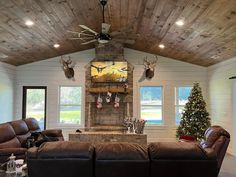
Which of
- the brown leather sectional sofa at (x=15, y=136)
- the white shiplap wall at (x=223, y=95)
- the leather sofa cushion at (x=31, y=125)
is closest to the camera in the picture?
the brown leather sectional sofa at (x=15, y=136)

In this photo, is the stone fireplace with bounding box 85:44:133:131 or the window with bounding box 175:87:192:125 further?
the window with bounding box 175:87:192:125

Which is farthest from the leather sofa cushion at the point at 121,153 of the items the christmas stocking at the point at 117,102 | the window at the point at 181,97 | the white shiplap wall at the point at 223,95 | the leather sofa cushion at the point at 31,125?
the window at the point at 181,97

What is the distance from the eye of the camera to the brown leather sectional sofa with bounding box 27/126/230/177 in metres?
2.10

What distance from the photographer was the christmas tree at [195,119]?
303 inches

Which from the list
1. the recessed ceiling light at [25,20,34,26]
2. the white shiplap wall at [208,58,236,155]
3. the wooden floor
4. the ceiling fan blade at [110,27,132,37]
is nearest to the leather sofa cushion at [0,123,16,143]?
the recessed ceiling light at [25,20,34,26]

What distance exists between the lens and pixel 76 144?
7.22 feet

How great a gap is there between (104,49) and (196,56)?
320 centimetres

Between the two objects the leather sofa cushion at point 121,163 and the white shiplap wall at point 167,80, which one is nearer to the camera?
the leather sofa cushion at point 121,163

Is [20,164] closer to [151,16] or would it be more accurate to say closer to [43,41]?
[151,16]

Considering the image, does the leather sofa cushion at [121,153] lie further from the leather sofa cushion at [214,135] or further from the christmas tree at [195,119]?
the christmas tree at [195,119]

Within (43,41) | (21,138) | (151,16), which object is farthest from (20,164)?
(43,41)

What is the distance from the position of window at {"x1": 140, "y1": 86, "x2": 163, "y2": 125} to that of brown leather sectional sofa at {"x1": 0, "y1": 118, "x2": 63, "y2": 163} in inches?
142

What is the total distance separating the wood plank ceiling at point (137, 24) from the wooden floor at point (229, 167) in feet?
9.15

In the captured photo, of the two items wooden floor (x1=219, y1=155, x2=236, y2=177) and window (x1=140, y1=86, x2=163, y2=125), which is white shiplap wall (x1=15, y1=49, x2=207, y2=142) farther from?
wooden floor (x1=219, y1=155, x2=236, y2=177)
